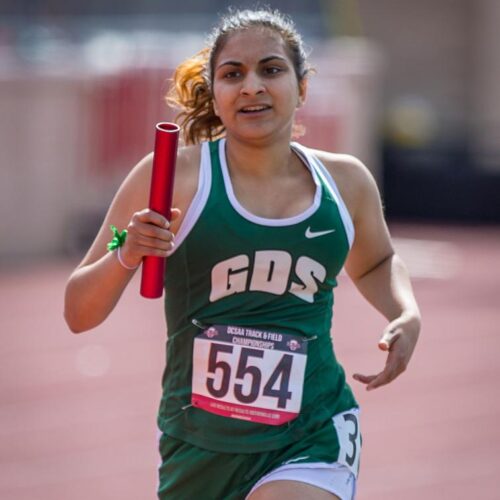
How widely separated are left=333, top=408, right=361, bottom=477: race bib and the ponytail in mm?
900

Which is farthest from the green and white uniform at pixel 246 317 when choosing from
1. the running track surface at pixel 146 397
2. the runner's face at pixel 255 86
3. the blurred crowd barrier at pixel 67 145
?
the blurred crowd barrier at pixel 67 145

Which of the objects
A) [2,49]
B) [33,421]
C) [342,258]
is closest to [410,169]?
[2,49]

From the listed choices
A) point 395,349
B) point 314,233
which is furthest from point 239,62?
point 395,349

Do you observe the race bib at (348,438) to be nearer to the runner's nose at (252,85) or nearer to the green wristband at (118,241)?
the green wristband at (118,241)

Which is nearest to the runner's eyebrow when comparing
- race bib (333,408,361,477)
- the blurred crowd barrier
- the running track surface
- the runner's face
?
the runner's face

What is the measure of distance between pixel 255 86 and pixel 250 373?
75 centimetres

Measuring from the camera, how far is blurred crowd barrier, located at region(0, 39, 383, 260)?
518 inches

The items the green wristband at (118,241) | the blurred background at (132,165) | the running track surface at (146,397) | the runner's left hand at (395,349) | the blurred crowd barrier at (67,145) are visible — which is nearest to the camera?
the green wristband at (118,241)

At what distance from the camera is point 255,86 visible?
3.89m

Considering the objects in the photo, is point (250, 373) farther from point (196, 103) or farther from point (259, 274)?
point (196, 103)

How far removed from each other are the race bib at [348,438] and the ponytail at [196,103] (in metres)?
0.90

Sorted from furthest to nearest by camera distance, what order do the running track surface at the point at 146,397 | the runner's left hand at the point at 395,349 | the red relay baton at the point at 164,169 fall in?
the running track surface at the point at 146,397 < the runner's left hand at the point at 395,349 < the red relay baton at the point at 164,169

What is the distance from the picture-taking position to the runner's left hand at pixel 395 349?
378cm

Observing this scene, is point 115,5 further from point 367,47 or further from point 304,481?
point 304,481
